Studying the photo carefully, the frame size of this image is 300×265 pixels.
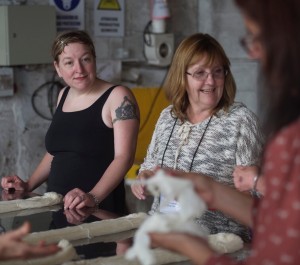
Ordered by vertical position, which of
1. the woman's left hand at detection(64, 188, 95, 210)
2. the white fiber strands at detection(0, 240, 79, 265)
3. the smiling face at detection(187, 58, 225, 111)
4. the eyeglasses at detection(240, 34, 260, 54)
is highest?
the eyeglasses at detection(240, 34, 260, 54)

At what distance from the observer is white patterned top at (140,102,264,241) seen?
209cm

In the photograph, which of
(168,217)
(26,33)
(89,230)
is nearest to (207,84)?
(89,230)

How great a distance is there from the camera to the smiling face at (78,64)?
7.94ft

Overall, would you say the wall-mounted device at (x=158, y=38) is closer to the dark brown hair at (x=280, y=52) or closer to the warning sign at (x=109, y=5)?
the warning sign at (x=109, y=5)

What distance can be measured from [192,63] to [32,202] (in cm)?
70

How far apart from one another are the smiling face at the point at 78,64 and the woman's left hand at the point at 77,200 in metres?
0.46

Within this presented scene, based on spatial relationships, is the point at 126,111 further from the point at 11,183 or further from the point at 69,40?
the point at 11,183

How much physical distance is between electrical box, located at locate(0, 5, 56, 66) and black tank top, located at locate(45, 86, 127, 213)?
4.59 feet

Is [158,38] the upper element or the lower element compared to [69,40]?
lower

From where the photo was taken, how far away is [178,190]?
1.15m

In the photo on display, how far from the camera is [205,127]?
2.18m

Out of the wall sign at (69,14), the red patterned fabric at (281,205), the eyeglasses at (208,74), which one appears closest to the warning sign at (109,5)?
the wall sign at (69,14)

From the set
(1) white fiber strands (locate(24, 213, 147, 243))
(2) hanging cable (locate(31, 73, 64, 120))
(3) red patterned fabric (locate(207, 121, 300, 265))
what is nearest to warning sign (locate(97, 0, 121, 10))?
(2) hanging cable (locate(31, 73, 64, 120))

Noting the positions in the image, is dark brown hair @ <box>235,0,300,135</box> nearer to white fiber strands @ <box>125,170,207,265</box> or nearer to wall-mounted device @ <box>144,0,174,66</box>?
white fiber strands @ <box>125,170,207,265</box>
